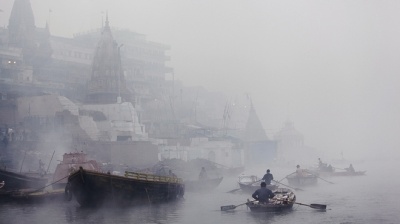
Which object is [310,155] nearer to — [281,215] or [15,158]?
[15,158]

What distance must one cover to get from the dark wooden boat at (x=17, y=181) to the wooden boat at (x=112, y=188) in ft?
19.6

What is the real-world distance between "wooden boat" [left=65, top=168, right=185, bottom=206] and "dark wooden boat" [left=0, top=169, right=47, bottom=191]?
19.6 ft

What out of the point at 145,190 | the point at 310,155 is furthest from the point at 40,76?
the point at 310,155

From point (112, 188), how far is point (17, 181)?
320 inches

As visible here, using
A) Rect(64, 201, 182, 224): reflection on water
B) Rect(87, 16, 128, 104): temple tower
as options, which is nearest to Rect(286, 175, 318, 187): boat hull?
Rect(64, 201, 182, 224): reflection on water

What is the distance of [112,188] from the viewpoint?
965 inches

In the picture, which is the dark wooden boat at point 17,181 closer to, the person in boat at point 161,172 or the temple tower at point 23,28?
the person in boat at point 161,172

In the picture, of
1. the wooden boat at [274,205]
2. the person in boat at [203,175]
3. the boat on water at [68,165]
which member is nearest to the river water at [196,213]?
the wooden boat at [274,205]

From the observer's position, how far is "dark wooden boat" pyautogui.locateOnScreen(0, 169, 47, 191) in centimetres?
2881

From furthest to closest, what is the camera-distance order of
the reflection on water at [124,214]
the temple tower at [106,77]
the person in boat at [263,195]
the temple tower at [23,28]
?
the temple tower at [23,28] < the temple tower at [106,77] < the person in boat at [263,195] < the reflection on water at [124,214]

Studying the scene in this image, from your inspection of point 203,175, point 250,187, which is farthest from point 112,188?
point 203,175

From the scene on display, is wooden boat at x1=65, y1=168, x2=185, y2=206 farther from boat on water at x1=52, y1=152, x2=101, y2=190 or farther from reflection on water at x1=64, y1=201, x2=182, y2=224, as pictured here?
boat on water at x1=52, y1=152, x2=101, y2=190

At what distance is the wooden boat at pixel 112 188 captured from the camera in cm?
2408

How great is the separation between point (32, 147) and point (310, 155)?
68.8 m
